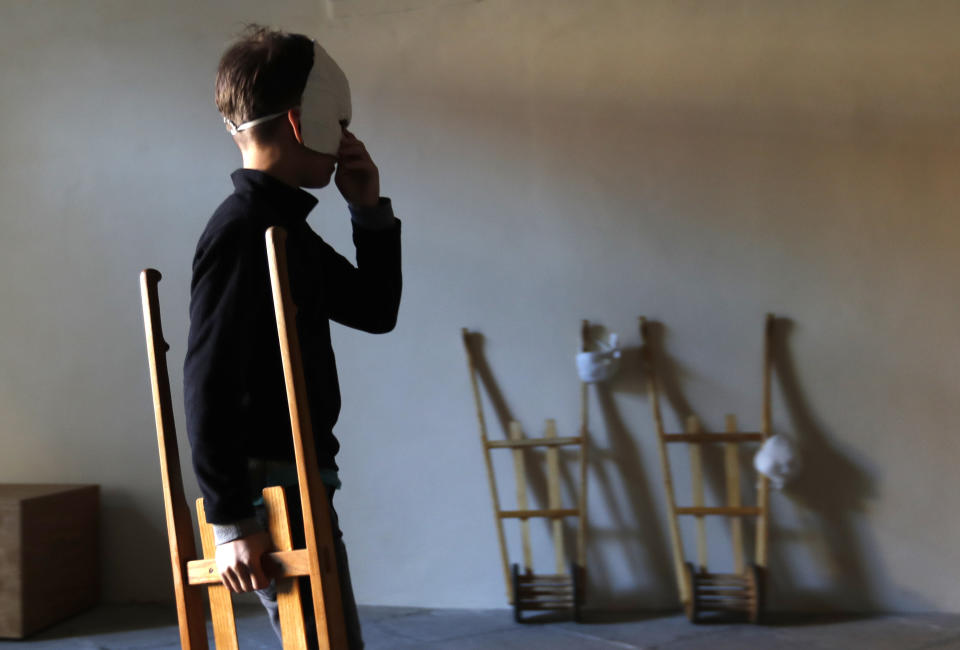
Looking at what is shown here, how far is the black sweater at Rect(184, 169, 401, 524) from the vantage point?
3.89 ft

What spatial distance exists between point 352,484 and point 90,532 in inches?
42.0

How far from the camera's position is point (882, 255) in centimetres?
307

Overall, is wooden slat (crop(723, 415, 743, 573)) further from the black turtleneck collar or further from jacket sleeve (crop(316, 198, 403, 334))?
the black turtleneck collar

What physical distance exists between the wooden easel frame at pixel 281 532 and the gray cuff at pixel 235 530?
0.02 m

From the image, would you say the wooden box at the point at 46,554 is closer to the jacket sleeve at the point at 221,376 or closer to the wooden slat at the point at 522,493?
the wooden slat at the point at 522,493

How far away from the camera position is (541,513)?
10.3 ft

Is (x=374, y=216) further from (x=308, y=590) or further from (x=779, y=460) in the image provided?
(x=779, y=460)

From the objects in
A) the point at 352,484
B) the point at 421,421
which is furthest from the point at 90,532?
the point at 421,421

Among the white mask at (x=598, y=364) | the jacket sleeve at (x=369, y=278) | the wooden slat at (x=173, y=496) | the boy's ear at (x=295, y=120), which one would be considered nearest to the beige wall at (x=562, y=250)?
the white mask at (x=598, y=364)

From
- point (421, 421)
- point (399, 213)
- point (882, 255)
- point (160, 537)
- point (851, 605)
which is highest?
point (399, 213)

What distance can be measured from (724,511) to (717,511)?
25 mm

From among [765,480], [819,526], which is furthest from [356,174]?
→ [819,526]

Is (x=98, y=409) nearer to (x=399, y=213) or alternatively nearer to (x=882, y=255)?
(x=399, y=213)

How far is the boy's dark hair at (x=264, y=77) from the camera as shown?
4.29 ft
